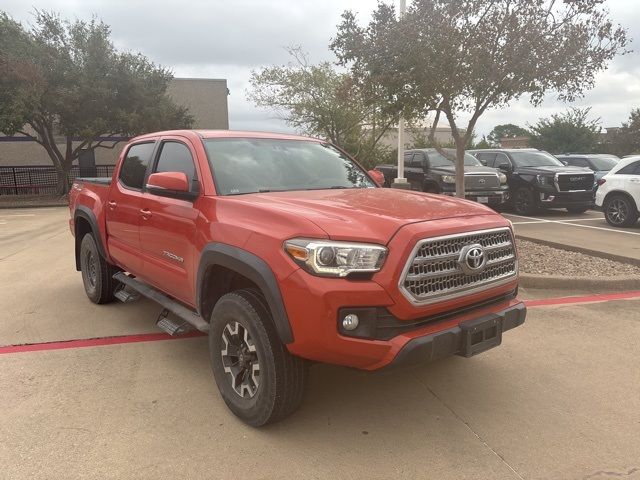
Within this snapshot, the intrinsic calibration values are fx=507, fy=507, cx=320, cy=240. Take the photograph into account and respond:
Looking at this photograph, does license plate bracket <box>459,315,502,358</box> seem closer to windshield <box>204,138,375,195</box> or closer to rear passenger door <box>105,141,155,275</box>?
windshield <box>204,138,375,195</box>

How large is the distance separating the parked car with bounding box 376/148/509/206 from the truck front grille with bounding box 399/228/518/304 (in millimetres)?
8800

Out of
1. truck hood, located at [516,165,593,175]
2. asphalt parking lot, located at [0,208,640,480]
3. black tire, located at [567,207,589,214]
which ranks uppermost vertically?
truck hood, located at [516,165,593,175]

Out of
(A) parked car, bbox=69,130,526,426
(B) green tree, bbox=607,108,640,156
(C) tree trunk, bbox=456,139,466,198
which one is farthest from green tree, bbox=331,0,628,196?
(B) green tree, bbox=607,108,640,156

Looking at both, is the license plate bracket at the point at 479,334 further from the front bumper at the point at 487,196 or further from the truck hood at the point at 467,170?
the truck hood at the point at 467,170

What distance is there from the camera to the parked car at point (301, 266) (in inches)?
102

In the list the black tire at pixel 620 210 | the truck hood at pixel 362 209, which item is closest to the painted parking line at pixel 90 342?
the truck hood at pixel 362 209

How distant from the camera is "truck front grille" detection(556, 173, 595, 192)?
1274cm

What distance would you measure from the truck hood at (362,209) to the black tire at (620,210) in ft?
30.0

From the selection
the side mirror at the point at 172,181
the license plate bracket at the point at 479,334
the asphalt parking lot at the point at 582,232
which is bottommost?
the asphalt parking lot at the point at 582,232

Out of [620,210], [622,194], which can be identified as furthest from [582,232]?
[622,194]

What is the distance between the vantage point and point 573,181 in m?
12.8

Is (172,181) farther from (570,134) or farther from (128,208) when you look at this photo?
(570,134)

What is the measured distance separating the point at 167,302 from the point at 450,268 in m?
2.32

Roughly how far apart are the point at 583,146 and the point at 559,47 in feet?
121
